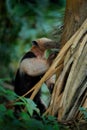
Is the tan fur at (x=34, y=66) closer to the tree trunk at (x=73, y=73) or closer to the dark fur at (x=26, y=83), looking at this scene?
the dark fur at (x=26, y=83)

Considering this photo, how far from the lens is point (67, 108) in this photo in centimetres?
358

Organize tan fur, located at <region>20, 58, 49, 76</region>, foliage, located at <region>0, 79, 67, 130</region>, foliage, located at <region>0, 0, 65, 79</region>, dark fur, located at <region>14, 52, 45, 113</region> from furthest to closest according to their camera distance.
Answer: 1. foliage, located at <region>0, 0, 65, 79</region>
2. dark fur, located at <region>14, 52, 45, 113</region>
3. tan fur, located at <region>20, 58, 49, 76</region>
4. foliage, located at <region>0, 79, 67, 130</region>

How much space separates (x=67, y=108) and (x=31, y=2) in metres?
4.34

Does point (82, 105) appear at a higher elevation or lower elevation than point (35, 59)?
higher

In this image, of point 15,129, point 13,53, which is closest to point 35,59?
point 15,129

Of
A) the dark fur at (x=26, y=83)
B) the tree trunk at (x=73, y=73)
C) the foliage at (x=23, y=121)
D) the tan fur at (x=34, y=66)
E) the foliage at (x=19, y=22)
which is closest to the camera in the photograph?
the foliage at (x=23, y=121)

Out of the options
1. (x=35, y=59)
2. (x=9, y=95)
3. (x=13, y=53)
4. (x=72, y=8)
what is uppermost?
(x=72, y=8)

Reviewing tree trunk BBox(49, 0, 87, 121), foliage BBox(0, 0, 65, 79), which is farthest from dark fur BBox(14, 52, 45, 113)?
foliage BBox(0, 0, 65, 79)

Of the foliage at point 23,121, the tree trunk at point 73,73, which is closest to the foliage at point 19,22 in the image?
the tree trunk at point 73,73

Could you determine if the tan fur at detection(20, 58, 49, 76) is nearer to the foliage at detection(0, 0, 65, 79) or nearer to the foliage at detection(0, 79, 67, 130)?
the foliage at detection(0, 79, 67, 130)

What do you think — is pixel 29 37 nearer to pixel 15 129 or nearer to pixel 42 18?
pixel 42 18

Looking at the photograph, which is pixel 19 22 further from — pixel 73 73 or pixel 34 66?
pixel 73 73

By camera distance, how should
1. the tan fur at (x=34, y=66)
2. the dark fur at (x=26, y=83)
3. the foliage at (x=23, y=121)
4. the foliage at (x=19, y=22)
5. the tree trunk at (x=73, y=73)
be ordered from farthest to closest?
the foliage at (x=19, y=22) → the dark fur at (x=26, y=83) → the tan fur at (x=34, y=66) → the tree trunk at (x=73, y=73) → the foliage at (x=23, y=121)

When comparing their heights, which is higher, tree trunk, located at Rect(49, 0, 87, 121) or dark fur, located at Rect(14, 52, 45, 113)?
tree trunk, located at Rect(49, 0, 87, 121)
